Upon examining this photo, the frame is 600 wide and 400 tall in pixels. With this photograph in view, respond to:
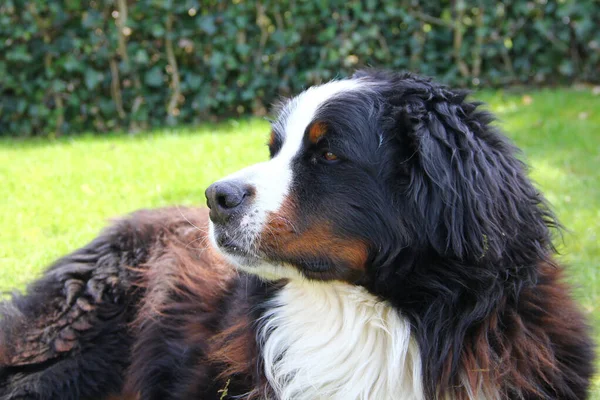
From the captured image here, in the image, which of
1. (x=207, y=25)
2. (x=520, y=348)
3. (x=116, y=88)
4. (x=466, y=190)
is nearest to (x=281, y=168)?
(x=466, y=190)

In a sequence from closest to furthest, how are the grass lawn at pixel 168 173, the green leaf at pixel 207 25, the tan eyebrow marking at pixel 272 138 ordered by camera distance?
the tan eyebrow marking at pixel 272 138, the grass lawn at pixel 168 173, the green leaf at pixel 207 25

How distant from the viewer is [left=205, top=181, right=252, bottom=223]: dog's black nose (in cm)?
242

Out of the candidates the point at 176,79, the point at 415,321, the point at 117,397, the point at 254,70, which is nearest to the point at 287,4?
the point at 254,70

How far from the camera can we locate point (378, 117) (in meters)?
2.53

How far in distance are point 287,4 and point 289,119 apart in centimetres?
637

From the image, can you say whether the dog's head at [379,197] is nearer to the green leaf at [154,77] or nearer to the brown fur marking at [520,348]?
the brown fur marking at [520,348]

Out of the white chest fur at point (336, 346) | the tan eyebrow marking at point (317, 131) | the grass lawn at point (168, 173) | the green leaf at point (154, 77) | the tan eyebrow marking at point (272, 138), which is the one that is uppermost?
the tan eyebrow marking at point (317, 131)

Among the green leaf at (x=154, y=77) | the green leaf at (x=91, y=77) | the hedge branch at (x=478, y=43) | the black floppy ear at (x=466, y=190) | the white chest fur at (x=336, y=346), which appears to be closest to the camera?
the black floppy ear at (x=466, y=190)

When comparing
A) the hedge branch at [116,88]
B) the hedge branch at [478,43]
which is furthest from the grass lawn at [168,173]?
the hedge branch at [116,88]

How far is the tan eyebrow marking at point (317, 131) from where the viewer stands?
2.50m

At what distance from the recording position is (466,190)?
7.70ft

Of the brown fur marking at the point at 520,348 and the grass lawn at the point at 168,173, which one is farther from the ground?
the brown fur marking at the point at 520,348

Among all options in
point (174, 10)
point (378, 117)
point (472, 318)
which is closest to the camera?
point (472, 318)

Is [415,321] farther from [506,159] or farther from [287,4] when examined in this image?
[287,4]
